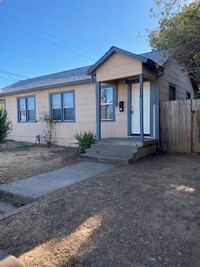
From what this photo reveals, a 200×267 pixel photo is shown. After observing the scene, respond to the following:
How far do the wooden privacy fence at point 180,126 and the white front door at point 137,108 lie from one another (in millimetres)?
565

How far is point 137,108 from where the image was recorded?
32.6 feet

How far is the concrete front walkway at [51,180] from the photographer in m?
5.14

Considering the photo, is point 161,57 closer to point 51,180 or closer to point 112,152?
point 112,152

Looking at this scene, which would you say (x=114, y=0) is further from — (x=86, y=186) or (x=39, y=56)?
(x=39, y=56)

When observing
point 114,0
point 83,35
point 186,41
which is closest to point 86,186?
point 186,41

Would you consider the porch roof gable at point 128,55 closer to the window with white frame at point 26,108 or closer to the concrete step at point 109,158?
the concrete step at point 109,158

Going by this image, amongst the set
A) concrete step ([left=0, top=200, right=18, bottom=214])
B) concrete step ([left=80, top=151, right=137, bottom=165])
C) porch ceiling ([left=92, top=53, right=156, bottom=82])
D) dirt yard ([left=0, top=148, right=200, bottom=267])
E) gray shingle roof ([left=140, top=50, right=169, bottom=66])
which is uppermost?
gray shingle roof ([left=140, top=50, right=169, bottom=66])

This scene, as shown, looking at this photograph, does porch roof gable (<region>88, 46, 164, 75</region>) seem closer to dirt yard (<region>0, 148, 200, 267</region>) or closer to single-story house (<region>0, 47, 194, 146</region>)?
single-story house (<region>0, 47, 194, 146</region>)

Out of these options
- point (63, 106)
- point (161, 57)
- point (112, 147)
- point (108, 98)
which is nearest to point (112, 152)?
point (112, 147)

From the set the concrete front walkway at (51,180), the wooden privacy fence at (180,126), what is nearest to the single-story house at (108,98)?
the wooden privacy fence at (180,126)

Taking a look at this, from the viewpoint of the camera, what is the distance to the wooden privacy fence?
888 cm

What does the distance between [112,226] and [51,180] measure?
2.90 m

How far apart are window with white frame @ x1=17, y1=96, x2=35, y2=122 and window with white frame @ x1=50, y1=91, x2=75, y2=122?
1.84 meters

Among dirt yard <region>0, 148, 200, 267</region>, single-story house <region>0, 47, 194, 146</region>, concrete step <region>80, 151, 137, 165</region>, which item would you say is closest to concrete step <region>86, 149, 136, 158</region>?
concrete step <region>80, 151, 137, 165</region>
